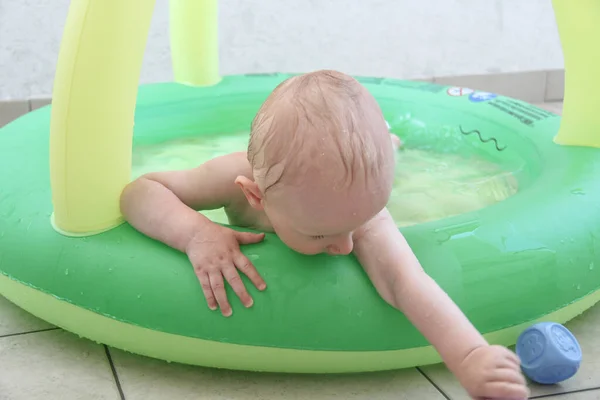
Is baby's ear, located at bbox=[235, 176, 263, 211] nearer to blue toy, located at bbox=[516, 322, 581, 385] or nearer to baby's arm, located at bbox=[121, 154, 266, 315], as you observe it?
baby's arm, located at bbox=[121, 154, 266, 315]

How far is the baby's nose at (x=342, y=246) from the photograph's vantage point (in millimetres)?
753

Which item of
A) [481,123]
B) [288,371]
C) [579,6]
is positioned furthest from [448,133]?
[288,371]

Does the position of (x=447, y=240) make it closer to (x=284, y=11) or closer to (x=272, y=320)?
(x=272, y=320)

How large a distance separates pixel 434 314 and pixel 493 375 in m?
0.10

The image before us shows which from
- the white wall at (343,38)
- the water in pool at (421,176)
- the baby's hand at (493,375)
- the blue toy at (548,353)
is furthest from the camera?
the white wall at (343,38)

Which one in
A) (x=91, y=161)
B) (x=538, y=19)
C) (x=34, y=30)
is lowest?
(x=538, y=19)

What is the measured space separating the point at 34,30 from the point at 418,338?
1602 millimetres

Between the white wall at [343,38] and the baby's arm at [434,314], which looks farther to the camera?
the white wall at [343,38]

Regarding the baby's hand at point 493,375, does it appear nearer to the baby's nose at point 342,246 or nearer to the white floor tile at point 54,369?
the baby's nose at point 342,246

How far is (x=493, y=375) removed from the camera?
0.67 m

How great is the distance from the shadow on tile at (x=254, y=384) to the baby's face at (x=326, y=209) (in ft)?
0.63

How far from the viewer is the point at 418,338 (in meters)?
0.83

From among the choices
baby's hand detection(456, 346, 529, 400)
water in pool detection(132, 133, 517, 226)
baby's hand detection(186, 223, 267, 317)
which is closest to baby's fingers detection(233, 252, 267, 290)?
baby's hand detection(186, 223, 267, 317)

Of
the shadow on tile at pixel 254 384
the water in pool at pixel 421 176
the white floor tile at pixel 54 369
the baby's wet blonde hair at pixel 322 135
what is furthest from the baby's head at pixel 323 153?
the water in pool at pixel 421 176
